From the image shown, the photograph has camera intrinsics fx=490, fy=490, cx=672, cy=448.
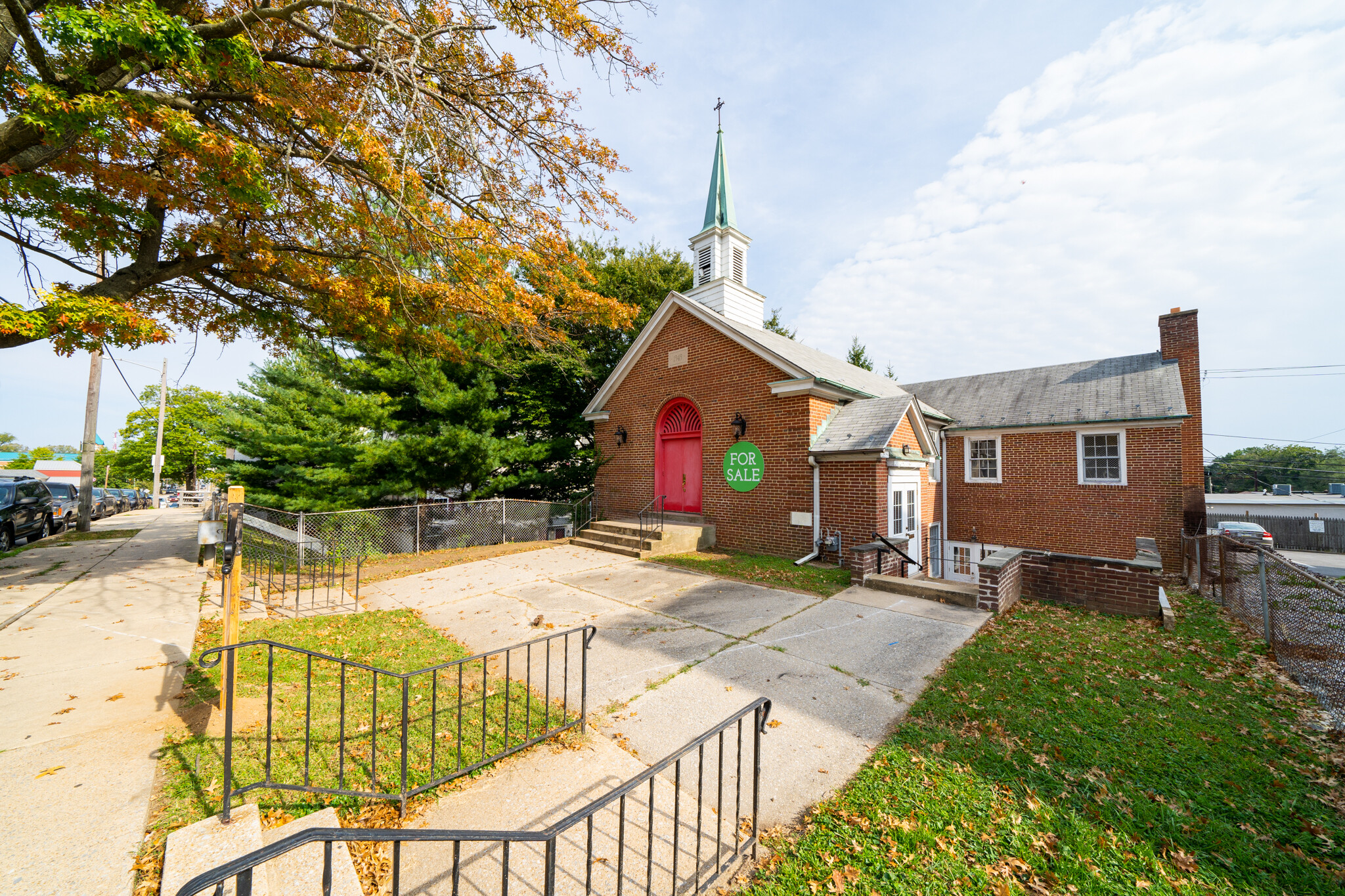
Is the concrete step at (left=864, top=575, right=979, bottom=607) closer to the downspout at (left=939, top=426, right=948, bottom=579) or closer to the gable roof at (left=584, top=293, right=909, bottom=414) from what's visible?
the gable roof at (left=584, top=293, right=909, bottom=414)

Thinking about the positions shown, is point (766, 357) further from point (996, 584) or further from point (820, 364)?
point (996, 584)

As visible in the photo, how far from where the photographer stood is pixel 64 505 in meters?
19.1

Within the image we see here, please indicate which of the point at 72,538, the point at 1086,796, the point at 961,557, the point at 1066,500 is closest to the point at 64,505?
the point at 72,538

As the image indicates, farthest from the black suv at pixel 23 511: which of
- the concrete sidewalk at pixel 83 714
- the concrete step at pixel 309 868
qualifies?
the concrete step at pixel 309 868

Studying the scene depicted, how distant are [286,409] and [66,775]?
12.5 metres

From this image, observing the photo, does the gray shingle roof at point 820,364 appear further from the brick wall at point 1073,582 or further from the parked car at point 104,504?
the parked car at point 104,504

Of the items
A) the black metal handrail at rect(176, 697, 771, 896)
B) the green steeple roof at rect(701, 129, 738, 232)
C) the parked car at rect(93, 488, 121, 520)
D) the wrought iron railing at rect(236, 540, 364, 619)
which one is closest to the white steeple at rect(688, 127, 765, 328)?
the green steeple roof at rect(701, 129, 738, 232)

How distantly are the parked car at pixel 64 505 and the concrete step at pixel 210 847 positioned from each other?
2239 centimetres

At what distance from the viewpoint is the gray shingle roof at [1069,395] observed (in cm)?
1343

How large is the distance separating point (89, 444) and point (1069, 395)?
3396cm

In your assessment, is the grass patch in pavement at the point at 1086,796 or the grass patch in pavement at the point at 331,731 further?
the grass patch in pavement at the point at 331,731

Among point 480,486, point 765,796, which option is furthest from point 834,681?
point 480,486

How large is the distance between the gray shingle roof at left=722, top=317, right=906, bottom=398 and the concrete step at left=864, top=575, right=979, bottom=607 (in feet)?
15.4

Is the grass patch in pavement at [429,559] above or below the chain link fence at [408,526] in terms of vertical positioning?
below
